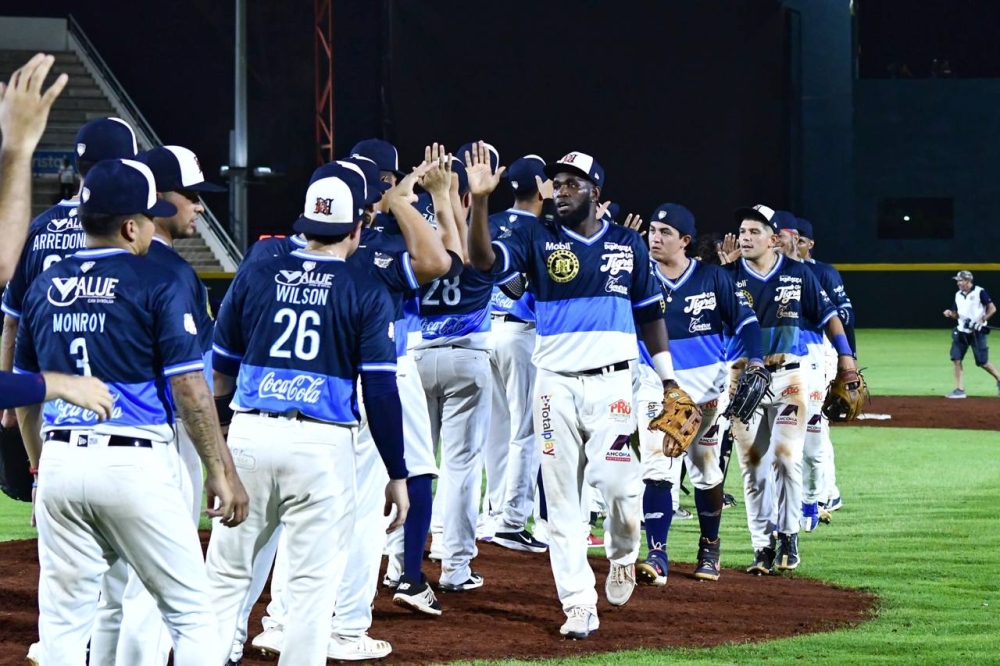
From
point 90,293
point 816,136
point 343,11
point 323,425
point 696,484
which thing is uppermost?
point 343,11

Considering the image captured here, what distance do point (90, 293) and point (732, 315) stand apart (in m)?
4.86

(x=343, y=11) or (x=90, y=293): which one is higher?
(x=343, y=11)

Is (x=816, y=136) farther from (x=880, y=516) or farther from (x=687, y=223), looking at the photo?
(x=687, y=223)

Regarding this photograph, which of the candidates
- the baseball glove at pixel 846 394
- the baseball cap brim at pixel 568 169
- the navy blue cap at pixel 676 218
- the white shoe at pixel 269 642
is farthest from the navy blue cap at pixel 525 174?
the white shoe at pixel 269 642

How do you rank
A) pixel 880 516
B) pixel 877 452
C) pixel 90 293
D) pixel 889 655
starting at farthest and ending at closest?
pixel 877 452
pixel 880 516
pixel 889 655
pixel 90 293

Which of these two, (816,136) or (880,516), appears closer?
(880,516)

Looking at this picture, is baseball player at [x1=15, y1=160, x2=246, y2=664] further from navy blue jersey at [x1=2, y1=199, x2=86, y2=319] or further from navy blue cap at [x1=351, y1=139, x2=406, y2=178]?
navy blue cap at [x1=351, y1=139, x2=406, y2=178]

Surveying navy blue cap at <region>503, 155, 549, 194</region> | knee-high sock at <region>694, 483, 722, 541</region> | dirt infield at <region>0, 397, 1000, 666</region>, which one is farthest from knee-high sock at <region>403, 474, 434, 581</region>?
navy blue cap at <region>503, 155, 549, 194</region>

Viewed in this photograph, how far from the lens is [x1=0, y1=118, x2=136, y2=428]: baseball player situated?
18.4ft

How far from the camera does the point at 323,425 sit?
4.65 meters

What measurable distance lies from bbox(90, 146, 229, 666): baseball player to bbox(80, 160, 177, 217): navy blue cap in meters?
0.21

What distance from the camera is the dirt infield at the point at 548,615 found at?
6066 mm

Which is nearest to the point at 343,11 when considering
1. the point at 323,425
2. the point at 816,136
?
the point at 816,136

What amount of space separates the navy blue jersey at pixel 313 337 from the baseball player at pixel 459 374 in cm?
259
